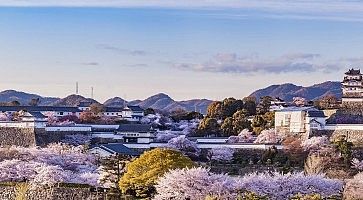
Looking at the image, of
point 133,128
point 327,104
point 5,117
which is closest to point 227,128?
point 133,128

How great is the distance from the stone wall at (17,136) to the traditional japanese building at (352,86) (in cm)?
1389

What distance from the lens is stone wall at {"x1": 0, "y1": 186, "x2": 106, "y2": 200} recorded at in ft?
68.5

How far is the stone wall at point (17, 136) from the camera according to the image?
113ft

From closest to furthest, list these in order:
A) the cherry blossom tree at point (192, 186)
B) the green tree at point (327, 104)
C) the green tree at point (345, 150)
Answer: the cherry blossom tree at point (192, 186) → the green tree at point (345, 150) → the green tree at point (327, 104)

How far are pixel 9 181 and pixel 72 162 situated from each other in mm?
4227

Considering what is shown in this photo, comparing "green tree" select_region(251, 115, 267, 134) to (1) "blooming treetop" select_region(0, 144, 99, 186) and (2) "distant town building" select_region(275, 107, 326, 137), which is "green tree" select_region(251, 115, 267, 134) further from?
(1) "blooming treetop" select_region(0, 144, 99, 186)

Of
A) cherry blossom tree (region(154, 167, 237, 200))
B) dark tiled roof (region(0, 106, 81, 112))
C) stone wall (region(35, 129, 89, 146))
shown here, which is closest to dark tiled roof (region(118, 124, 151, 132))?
stone wall (region(35, 129, 89, 146))

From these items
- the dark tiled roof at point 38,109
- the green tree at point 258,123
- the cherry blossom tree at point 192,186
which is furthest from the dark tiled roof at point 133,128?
the cherry blossom tree at point 192,186

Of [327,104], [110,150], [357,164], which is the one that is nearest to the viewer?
[357,164]

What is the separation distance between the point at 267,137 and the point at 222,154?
2996 mm

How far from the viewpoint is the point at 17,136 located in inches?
1366

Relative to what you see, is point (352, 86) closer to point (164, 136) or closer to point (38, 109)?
point (164, 136)

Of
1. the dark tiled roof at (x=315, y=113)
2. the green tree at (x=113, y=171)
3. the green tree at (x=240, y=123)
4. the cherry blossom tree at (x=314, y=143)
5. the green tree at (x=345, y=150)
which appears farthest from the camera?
the green tree at (x=240, y=123)

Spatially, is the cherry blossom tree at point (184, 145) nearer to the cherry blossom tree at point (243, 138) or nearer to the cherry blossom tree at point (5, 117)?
the cherry blossom tree at point (243, 138)
